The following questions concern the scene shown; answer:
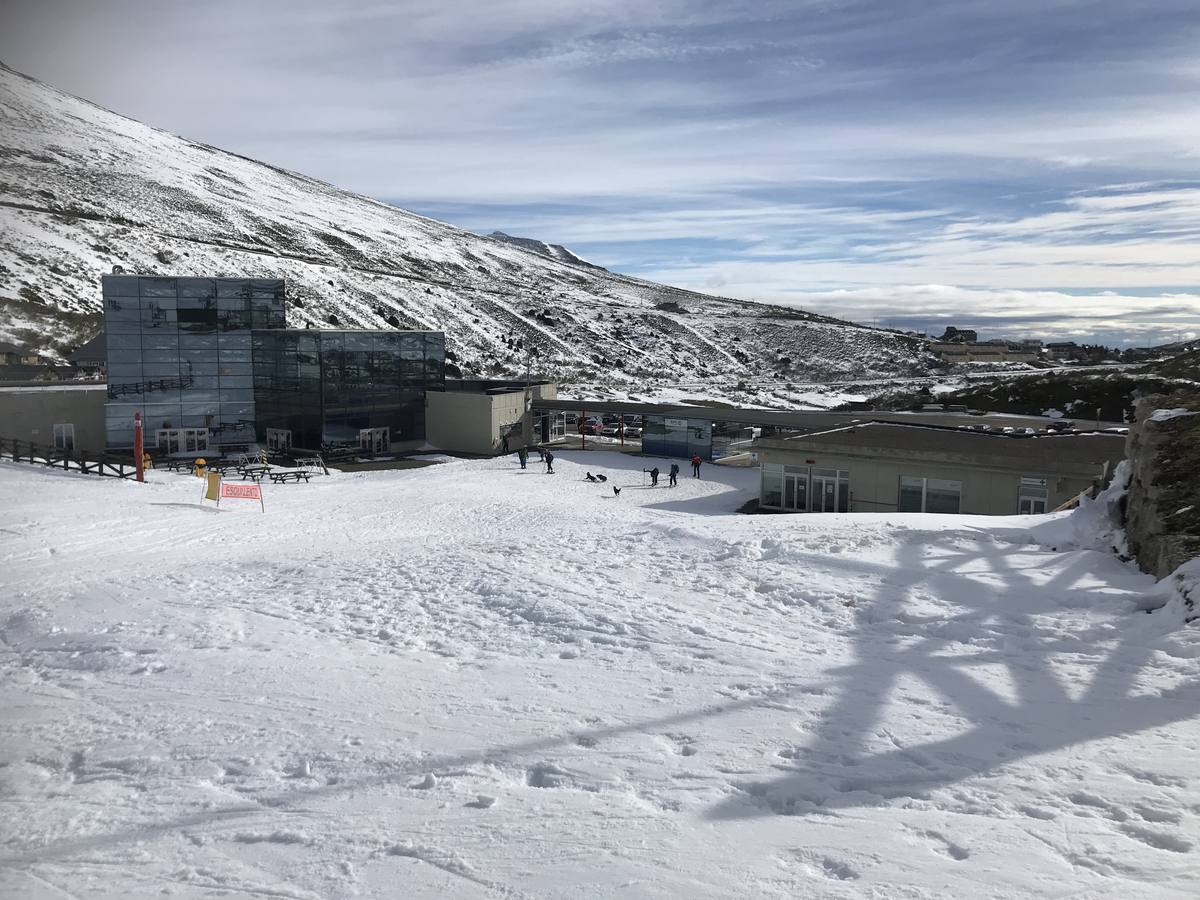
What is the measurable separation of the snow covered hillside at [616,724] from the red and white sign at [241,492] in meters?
8.73

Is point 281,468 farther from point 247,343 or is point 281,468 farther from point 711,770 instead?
point 711,770

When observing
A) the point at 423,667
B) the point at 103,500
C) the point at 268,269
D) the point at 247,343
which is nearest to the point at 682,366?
the point at 268,269

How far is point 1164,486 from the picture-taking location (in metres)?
12.0

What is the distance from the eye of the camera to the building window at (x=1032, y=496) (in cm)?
2347

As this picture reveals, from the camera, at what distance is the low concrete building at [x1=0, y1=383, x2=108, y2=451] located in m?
32.4

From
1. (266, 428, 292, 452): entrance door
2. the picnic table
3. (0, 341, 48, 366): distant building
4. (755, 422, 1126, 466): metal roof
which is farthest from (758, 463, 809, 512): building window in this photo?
(0, 341, 48, 366): distant building

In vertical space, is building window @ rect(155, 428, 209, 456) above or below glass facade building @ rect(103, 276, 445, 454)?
below

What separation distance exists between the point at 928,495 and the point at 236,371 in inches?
1222

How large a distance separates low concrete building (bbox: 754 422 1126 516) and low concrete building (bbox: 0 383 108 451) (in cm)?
2883

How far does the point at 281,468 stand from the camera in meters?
32.8

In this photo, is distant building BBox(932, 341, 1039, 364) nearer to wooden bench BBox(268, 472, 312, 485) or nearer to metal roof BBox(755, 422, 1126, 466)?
metal roof BBox(755, 422, 1126, 466)

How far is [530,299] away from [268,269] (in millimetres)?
37954

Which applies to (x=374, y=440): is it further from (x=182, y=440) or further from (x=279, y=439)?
(x=182, y=440)

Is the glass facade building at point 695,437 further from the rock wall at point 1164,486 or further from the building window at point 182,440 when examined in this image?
the rock wall at point 1164,486
